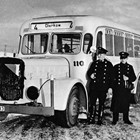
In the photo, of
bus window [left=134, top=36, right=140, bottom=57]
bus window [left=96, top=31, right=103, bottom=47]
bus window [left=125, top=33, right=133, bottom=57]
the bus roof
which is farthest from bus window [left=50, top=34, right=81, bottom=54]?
bus window [left=134, top=36, right=140, bottom=57]

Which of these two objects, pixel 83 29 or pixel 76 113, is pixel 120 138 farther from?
pixel 83 29

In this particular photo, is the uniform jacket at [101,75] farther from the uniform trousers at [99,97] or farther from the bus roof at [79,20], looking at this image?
the bus roof at [79,20]

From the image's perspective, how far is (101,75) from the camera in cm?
688

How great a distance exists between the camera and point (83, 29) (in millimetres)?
7441

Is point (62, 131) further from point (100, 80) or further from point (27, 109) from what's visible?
point (100, 80)

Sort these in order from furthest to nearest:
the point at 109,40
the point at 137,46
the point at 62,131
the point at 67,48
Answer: the point at 137,46
the point at 109,40
the point at 67,48
the point at 62,131

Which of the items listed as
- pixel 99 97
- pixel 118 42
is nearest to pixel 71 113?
pixel 99 97

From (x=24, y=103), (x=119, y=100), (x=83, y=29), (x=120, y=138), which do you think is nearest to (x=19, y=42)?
(x=83, y=29)

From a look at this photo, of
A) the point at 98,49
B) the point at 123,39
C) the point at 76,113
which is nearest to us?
the point at 76,113

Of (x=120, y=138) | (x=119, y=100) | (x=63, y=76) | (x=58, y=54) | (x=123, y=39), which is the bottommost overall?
(x=120, y=138)

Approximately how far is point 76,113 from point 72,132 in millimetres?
723

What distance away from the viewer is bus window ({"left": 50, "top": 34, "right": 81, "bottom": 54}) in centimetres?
744

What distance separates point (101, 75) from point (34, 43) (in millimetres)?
2212

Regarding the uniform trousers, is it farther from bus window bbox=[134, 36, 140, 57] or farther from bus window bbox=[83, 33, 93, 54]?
bus window bbox=[134, 36, 140, 57]
